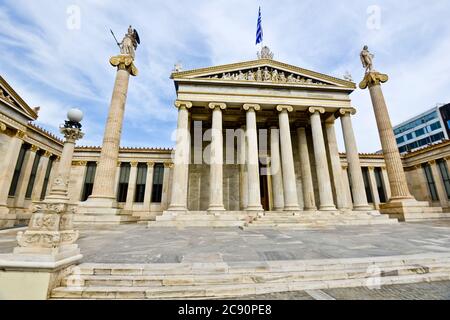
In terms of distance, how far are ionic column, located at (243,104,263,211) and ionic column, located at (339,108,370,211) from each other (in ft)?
26.0

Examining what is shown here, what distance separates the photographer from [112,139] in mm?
15188

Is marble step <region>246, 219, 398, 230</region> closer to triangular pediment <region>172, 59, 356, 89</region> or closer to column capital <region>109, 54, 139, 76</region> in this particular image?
triangular pediment <region>172, 59, 356, 89</region>

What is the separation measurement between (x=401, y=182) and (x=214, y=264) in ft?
61.9

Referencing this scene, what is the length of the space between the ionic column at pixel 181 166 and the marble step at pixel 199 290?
11.1 metres

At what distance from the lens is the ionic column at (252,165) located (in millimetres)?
14962

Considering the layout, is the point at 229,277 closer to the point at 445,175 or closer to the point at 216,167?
the point at 216,167

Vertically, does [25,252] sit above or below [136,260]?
above

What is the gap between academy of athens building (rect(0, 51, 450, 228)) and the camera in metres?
15.2

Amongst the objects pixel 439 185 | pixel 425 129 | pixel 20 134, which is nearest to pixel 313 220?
pixel 439 185

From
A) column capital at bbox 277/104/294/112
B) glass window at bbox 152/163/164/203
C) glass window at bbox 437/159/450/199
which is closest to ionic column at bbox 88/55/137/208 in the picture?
glass window at bbox 152/163/164/203

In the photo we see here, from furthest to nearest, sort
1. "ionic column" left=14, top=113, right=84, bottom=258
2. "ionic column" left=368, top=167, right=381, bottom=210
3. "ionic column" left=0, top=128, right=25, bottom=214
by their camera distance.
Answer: "ionic column" left=368, top=167, right=381, bottom=210 → "ionic column" left=0, top=128, right=25, bottom=214 → "ionic column" left=14, top=113, right=84, bottom=258
